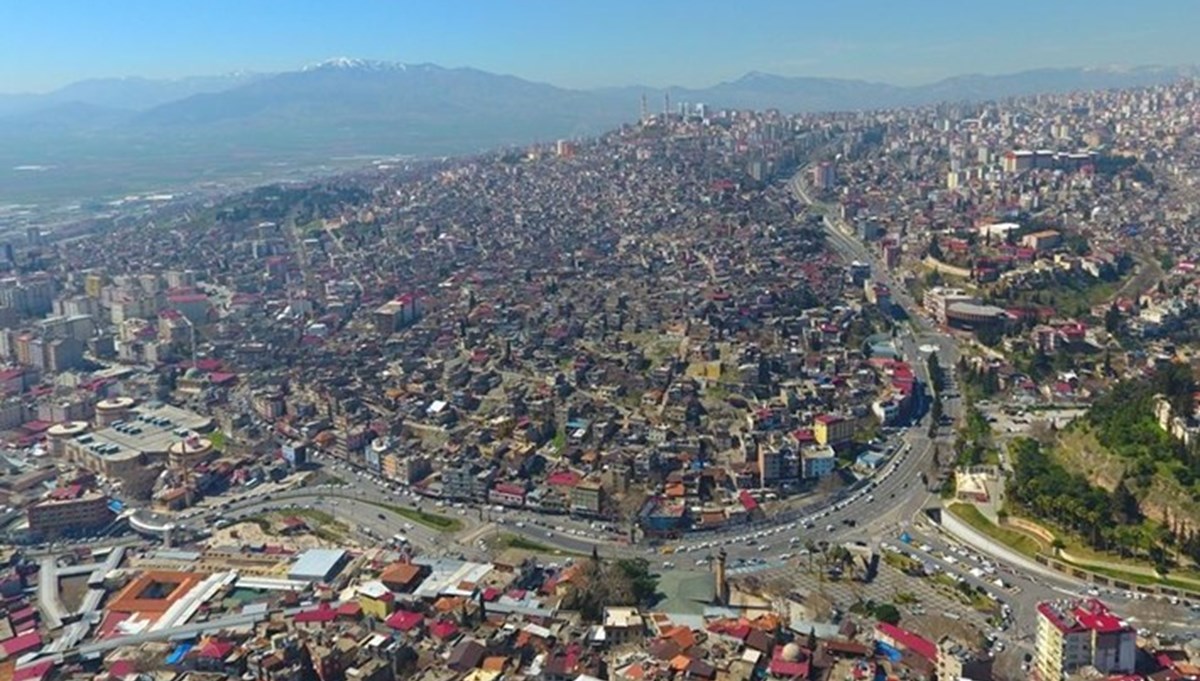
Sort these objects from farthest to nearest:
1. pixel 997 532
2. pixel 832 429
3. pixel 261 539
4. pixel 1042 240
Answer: pixel 1042 240, pixel 832 429, pixel 261 539, pixel 997 532

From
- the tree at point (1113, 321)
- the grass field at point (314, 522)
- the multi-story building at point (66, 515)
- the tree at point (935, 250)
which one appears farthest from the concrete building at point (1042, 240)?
the multi-story building at point (66, 515)

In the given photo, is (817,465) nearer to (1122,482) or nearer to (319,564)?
(1122,482)

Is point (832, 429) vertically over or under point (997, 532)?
over

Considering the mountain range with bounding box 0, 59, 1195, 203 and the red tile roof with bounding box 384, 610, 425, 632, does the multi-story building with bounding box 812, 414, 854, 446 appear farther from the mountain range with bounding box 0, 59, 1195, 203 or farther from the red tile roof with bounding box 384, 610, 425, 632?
the mountain range with bounding box 0, 59, 1195, 203

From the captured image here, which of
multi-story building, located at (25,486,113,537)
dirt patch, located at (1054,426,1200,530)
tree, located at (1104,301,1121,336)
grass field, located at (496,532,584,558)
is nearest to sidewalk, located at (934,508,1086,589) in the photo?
dirt patch, located at (1054,426,1200,530)

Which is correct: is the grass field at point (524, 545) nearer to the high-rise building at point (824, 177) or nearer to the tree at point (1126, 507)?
the tree at point (1126, 507)

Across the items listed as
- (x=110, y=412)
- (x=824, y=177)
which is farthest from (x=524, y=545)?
(x=824, y=177)

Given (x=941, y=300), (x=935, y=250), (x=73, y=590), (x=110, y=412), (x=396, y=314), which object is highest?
(x=935, y=250)

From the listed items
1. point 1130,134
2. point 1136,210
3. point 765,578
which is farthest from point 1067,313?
point 1130,134
